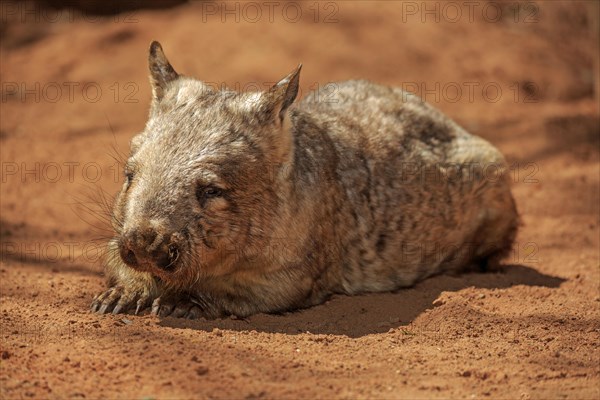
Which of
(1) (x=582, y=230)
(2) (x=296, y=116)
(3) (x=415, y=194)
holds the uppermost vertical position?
(2) (x=296, y=116)

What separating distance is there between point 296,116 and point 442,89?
4.62 metres

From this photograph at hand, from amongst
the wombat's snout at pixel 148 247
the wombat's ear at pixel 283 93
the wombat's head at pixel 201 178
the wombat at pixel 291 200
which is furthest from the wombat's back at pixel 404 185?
the wombat's snout at pixel 148 247

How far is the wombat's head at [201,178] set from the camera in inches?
186

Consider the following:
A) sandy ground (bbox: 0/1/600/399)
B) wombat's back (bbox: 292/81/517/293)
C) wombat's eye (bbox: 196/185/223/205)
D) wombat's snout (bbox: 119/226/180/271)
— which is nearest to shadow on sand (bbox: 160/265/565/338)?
sandy ground (bbox: 0/1/600/399)

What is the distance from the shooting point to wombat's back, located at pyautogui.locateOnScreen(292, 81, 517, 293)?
6.09 meters

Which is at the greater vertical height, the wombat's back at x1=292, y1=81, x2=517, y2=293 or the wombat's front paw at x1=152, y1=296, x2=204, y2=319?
the wombat's back at x1=292, y1=81, x2=517, y2=293

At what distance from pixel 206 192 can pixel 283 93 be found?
0.79 metres

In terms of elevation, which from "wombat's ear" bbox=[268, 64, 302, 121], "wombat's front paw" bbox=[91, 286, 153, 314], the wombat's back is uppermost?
"wombat's ear" bbox=[268, 64, 302, 121]

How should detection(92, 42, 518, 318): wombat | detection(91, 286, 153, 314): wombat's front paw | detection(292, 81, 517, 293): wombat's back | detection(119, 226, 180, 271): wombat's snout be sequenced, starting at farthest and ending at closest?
detection(292, 81, 517, 293): wombat's back < detection(91, 286, 153, 314): wombat's front paw < detection(92, 42, 518, 318): wombat < detection(119, 226, 180, 271): wombat's snout

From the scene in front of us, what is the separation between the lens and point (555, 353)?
184 inches

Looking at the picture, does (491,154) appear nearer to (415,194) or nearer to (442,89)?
(415,194)

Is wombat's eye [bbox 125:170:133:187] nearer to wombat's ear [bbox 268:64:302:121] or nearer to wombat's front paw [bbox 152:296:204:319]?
wombat's front paw [bbox 152:296:204:319]

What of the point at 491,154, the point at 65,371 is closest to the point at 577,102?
the point at 491,154

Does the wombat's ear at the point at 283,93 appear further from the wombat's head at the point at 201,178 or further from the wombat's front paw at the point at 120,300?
the wombat's front paw at the point at 120,300
